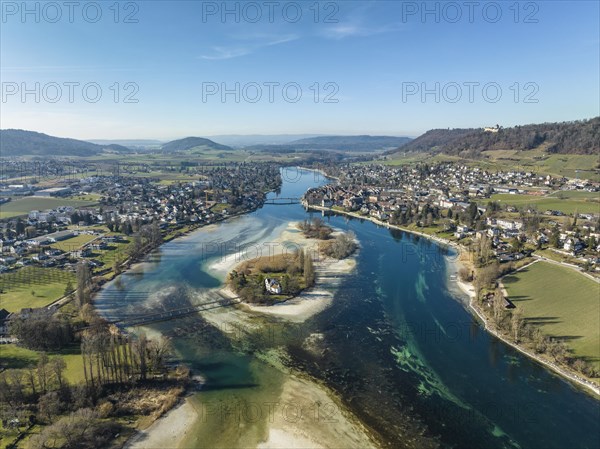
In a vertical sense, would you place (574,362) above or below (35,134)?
below

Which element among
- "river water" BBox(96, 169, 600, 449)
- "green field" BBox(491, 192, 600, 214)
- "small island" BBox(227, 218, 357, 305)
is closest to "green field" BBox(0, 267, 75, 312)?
"river water" BBox(96, 169, 600, 449)

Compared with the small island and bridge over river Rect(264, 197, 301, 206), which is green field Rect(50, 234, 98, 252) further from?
bridge over river Rect(264, 197, 301, 206)

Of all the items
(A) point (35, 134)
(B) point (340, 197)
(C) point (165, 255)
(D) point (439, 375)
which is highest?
(A) point (35, 134)

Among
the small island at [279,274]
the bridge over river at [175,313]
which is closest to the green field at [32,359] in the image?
the bridge over river at [175,313]

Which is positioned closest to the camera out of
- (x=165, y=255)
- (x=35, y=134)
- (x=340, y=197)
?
(x=165, y=255)

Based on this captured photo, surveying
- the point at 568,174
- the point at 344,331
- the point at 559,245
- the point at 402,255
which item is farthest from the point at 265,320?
the point at 568,174

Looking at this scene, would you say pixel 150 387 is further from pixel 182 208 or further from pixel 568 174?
pixel 568 174

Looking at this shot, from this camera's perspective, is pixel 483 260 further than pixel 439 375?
Yes
